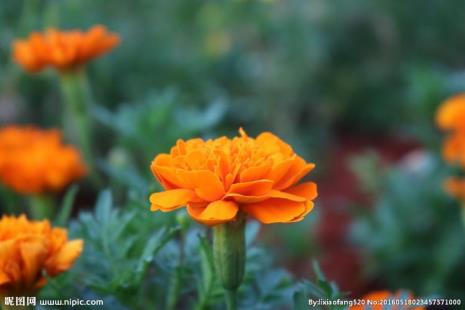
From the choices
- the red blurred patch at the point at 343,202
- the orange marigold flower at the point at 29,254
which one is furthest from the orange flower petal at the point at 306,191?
the red blurred patch at the point at 343,202

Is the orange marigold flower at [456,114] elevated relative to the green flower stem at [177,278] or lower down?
elevated

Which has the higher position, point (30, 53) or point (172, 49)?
point (172, 49)

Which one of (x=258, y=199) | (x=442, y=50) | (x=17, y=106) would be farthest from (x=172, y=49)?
(x=258, y=199)

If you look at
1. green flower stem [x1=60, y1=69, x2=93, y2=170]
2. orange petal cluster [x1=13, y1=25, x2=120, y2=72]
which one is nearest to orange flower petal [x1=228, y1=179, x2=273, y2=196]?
orange petal cluster [x1=13, y1=25, x2=120, y2=72]

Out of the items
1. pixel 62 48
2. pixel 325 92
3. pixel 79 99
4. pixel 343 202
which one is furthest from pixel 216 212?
pixel 325 92

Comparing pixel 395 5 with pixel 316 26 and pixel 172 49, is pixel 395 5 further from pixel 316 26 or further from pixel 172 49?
pixel 172 49

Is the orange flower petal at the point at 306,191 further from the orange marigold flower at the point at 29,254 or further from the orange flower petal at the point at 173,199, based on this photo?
the orange marigold flower at the point at 29,254

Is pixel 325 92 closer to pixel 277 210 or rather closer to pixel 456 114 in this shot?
pixel 456 114
